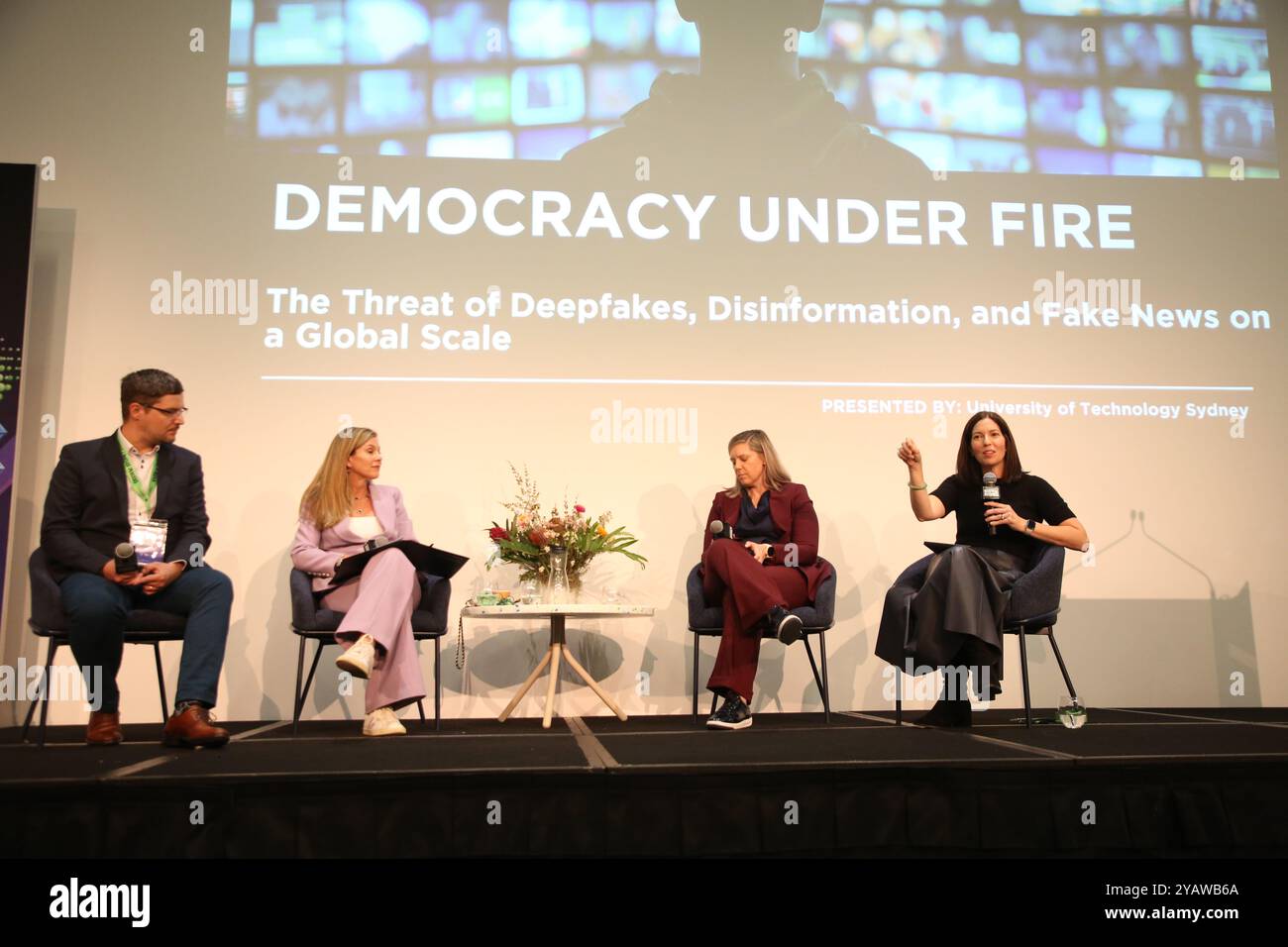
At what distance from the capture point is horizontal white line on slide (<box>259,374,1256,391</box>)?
4.46 metres

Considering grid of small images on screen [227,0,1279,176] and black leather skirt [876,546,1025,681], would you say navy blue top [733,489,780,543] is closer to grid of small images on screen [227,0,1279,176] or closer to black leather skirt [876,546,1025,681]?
black leather skirt [876,546,1025,681]

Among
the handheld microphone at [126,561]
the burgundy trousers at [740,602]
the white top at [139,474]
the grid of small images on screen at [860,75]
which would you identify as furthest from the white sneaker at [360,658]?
the grid of small images on screen at [860,75]

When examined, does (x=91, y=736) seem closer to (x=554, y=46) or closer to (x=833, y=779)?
(x=833, y=779)

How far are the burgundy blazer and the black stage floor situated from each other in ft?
3.74

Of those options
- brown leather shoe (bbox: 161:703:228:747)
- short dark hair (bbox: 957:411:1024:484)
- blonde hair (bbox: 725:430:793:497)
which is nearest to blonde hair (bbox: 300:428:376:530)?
brown leather shoe (bbox: 161:703:228:747)

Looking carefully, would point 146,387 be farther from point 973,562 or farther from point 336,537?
point 973,562

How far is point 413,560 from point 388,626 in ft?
0.92

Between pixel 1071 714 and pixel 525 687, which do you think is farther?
pixel 525 687

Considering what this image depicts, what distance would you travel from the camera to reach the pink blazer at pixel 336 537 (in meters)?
3.55

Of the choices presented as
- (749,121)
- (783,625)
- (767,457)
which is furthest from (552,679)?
(749,121)

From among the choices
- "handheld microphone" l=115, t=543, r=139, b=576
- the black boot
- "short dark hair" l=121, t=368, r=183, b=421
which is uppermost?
"short dark hair" l=121, t=368, r=183, b=421

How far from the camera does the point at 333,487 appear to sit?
3.70m

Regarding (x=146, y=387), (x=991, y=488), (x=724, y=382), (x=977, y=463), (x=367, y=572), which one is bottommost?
(x=367, y=572)
